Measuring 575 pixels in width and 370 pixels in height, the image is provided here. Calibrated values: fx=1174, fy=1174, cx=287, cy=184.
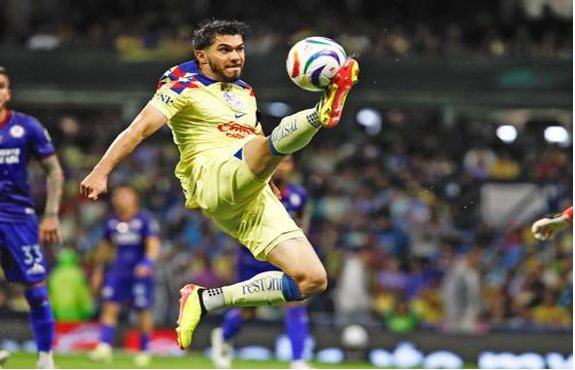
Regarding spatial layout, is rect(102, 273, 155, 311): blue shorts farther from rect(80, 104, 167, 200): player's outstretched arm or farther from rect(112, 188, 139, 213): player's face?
rect(80, 104, 167, 200): player's outstretched arm

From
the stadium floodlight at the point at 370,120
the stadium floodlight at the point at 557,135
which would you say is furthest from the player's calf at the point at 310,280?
the stadium floodlight at the point at 370,120

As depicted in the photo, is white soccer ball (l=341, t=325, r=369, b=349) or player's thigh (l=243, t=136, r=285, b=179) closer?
player's thigh (l=243, t=136, r=285, b=179)

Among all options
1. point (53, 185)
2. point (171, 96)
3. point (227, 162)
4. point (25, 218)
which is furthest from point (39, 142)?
point (227, 162)

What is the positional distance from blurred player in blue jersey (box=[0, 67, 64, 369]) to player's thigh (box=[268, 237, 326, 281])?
8.29ft

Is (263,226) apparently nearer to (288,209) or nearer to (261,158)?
(261,158)

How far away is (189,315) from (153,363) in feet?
17.7

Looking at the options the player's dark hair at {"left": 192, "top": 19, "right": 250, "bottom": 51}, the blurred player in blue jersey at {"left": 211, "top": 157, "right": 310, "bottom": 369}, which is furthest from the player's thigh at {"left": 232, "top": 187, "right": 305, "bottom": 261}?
the blurred player in blue jersey at {"left": 211, "top": 157, "right": 310, "bottom": 369}

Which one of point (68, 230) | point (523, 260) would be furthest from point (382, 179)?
point (68, 230)

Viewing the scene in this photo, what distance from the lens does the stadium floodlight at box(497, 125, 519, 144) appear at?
22.6m

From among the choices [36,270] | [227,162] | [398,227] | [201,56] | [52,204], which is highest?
[398,227]

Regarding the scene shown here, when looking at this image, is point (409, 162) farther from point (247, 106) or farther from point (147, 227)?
point (247, 106)

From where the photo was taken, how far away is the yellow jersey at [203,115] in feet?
26.0

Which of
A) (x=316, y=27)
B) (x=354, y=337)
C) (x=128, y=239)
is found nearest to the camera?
(x=128, y=239)

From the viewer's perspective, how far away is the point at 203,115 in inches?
314
